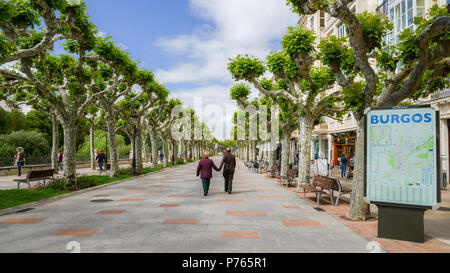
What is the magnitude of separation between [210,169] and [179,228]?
4921mm

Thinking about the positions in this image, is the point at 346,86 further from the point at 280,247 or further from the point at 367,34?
the point at 280,247

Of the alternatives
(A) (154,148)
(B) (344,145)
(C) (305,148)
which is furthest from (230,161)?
(B) (344,145)

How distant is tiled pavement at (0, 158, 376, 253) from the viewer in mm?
4992

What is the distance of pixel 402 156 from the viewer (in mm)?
5625

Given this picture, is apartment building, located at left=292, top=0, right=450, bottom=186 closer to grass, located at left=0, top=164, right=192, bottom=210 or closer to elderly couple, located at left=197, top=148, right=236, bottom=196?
elderly couple, located at left=197, top=148, right=236, bottom=196

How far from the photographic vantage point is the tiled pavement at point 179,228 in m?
4.99

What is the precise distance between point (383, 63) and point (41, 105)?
23431 millimetres

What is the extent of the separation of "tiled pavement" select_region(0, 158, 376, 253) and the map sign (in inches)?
45.5

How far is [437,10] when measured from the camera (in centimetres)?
739


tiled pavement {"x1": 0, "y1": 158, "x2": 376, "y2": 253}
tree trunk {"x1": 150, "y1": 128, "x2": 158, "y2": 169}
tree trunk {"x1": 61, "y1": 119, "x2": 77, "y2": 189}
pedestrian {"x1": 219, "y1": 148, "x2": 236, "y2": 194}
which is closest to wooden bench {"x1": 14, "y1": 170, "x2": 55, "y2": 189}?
tree trunk {"x1": 61, "y1": 119, "x2": 77, "y2": 189}

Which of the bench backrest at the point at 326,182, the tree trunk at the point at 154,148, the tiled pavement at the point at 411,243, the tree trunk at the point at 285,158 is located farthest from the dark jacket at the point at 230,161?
the tree trunk at the point at 154,148

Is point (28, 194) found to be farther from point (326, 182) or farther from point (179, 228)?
point (326, 182)

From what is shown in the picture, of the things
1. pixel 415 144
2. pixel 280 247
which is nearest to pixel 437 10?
pixel 415 144
